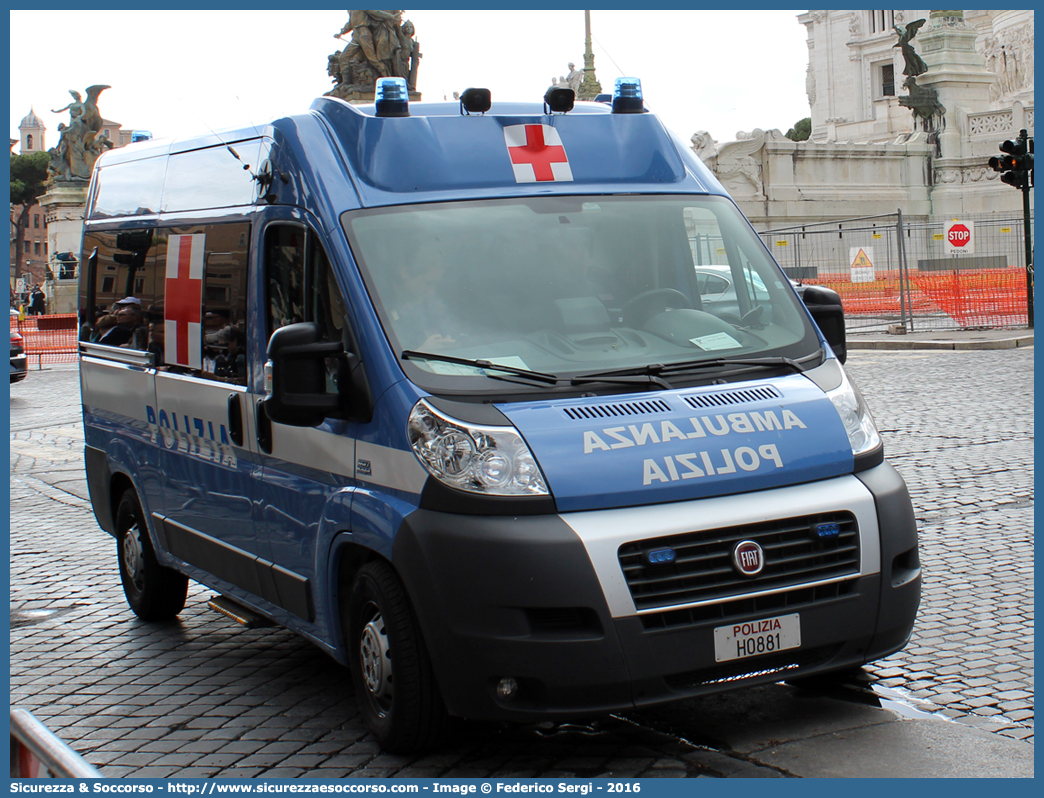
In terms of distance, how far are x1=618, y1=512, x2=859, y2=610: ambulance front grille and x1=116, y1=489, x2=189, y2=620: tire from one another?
3370 mm

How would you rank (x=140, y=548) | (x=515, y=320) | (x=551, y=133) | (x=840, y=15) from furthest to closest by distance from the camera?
(x=840, y=15) < (x=140, y=548) < (x=551, y=133) < (x=515, y=320)

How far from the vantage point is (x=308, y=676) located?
5.57 m

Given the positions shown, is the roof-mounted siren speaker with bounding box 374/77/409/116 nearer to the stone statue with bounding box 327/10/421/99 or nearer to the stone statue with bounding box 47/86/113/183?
the stone statue with bounding box 327/10/421/99

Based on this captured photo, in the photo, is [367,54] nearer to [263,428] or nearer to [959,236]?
[959,236]

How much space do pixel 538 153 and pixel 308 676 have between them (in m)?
2.38

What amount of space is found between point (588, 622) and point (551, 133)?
207 centimetres

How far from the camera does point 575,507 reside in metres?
4.01

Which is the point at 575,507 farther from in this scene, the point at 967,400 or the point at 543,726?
the point at 967,400

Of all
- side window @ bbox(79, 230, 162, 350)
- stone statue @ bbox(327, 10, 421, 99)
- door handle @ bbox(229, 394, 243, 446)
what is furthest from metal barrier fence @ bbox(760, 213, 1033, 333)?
door handle @ bbox(229, 394, 243, 446)

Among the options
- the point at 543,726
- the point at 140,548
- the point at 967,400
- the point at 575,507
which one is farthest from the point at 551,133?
the point at 967,400

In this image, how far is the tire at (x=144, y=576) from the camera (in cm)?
667

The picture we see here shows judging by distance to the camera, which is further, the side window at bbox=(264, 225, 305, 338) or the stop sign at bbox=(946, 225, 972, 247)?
the stop sign at bbox=(946, 225, 972, 247)

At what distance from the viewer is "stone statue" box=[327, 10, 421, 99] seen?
43.8 metres
